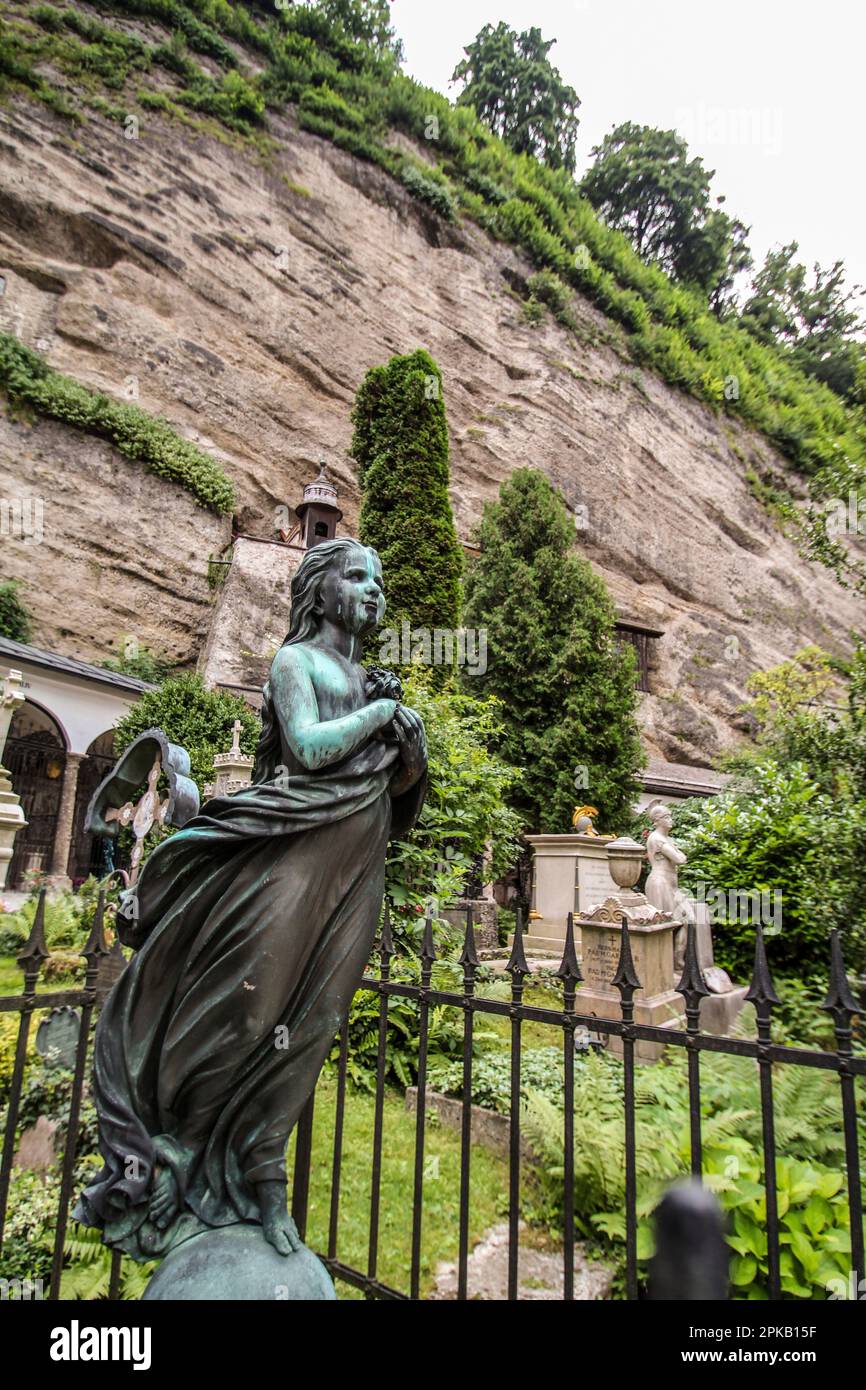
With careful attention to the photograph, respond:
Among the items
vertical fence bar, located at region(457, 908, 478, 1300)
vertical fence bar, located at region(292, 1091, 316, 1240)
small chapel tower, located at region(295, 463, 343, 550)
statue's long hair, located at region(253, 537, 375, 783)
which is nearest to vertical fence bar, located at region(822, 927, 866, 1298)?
vertical fence bar, located at region(457, 908, 478, 1300)

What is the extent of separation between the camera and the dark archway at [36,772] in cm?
1593

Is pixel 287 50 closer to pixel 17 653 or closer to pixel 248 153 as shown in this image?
pixel 248 153

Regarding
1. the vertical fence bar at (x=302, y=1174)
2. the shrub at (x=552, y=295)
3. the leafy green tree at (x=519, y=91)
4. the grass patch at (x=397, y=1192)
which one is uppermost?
the leafy green tree at (x=519, y=91)

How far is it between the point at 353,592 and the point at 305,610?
189mm

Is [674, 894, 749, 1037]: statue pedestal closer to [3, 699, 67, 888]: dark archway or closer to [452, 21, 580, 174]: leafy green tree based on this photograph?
[3, 699, 67, 888]: dark archway

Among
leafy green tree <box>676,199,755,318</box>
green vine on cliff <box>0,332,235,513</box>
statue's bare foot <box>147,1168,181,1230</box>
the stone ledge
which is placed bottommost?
the stone ledge

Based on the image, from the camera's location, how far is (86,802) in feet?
55.7

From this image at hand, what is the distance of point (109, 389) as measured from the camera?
21.2 metres

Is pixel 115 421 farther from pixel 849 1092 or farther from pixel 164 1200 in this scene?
pixel 849 1092

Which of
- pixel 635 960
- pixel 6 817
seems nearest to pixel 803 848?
pixel 635 960

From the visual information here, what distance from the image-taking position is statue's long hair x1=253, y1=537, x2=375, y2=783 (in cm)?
209

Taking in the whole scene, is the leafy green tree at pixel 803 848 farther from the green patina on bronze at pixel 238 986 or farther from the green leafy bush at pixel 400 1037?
the green patina on bronze at pixel 238 986

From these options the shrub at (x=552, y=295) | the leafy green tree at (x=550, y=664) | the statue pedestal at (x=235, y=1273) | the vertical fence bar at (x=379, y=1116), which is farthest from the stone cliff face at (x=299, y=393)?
the statue pedestal at (x=235, y=1273)

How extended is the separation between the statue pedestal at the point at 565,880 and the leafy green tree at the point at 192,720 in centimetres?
588
